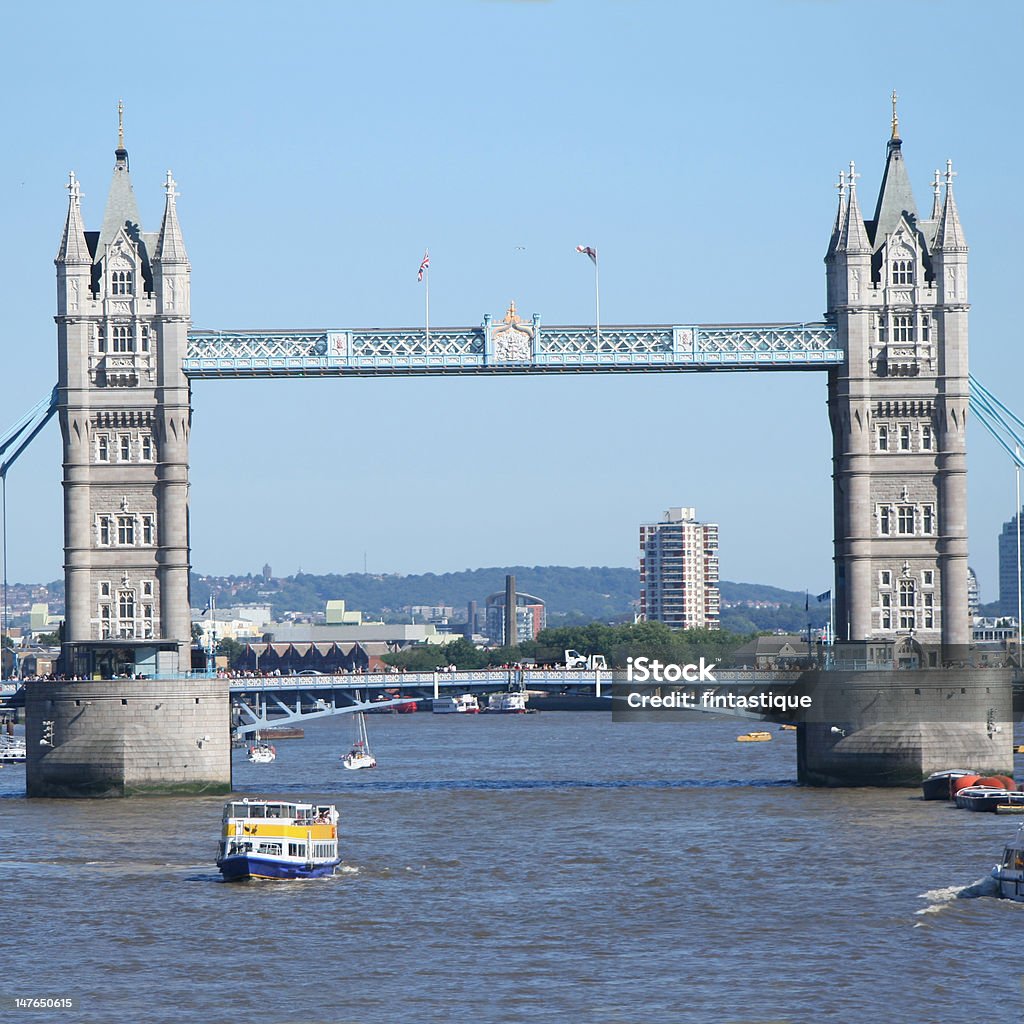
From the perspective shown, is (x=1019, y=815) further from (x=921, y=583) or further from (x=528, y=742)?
(x=528, y=742)

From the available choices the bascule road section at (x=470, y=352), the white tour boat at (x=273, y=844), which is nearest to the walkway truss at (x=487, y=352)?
the bascule road section at (x=470, y=352)

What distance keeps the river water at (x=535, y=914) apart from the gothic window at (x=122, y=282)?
23.6 meters

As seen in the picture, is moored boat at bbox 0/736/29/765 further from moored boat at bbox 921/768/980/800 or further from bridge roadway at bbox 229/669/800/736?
moored boat at bbox 921/768/980/800

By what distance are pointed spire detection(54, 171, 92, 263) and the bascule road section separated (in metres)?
6.57

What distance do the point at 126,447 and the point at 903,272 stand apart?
121 feet

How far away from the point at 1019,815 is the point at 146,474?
137ft

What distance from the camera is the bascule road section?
103 meters

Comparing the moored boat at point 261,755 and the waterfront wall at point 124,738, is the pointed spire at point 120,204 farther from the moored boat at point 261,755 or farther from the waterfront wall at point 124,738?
the moored boat at point 261,755

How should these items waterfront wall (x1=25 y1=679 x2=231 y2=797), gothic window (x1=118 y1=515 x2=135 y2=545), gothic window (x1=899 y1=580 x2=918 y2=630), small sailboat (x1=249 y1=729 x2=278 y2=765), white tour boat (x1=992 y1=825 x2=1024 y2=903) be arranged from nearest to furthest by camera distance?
white tour boat (x1=992 y1=825 x2=1024 y2=903), waterfront wall (x1=25 y1=679 x2=231 y2=797), gothic window (x1=118 y1=515 x2=135 y2=545), gothic window (x1=899 y1=580 x2=918 y2=630), small sailboat (x1=249 y1=729 x2=278 y2=765)

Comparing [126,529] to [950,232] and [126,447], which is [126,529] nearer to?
[126,447]

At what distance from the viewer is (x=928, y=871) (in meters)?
74.1

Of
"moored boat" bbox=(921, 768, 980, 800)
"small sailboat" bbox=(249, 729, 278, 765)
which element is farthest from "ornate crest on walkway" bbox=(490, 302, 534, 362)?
"small sailboat" bbox=(249, 729, 278, 765)

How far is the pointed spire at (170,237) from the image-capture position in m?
103

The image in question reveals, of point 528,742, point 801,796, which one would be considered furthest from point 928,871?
point 528,742
